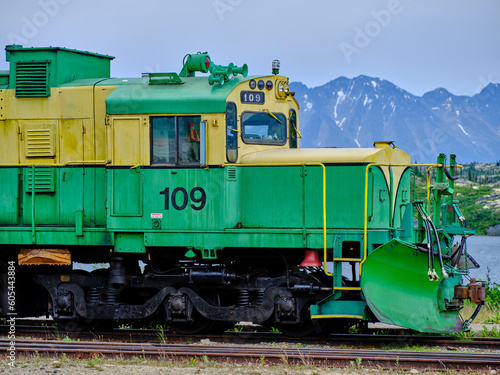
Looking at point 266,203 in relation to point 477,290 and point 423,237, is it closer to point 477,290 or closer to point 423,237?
point 423,237

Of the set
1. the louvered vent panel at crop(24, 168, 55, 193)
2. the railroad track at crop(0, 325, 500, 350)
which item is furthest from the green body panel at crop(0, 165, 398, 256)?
the railroad track at crop(0, 325, 500, 350)

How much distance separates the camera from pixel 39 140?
11453 millimetres

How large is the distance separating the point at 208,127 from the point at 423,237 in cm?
377

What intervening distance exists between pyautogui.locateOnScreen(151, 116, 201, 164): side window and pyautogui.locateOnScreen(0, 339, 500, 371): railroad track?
112 inches

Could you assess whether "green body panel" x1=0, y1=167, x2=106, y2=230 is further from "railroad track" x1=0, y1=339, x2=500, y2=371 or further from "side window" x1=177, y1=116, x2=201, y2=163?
"railroad track" x1=0, y1=339, x2=500, y2=371

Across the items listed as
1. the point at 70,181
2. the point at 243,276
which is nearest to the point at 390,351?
the point at 243,276

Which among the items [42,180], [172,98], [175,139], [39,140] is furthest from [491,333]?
[39,140]

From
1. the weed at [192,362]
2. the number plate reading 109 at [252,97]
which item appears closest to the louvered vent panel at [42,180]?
the number plate reading 109 at [252,97]

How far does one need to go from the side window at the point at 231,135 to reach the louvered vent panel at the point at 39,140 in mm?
3073

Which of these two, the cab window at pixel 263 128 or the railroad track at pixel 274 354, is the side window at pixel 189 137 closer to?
the cab window at pixel 263 128

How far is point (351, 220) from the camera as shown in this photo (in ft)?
34.3

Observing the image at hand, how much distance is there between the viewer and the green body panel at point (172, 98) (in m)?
10.5

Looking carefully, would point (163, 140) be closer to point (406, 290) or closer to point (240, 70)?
point (240, 70)

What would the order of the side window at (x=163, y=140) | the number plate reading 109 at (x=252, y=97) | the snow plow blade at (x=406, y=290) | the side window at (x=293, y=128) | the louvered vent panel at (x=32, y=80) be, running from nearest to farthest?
1. the snow plow blade at (x=406, y=290)
2. the side window at (x=163, y=140)
3. the number plate reading 109 at (x=252, y=97)
4. the louvered vent panel at (x=32, y=80)
5. the side window at (x=293, y=128)
